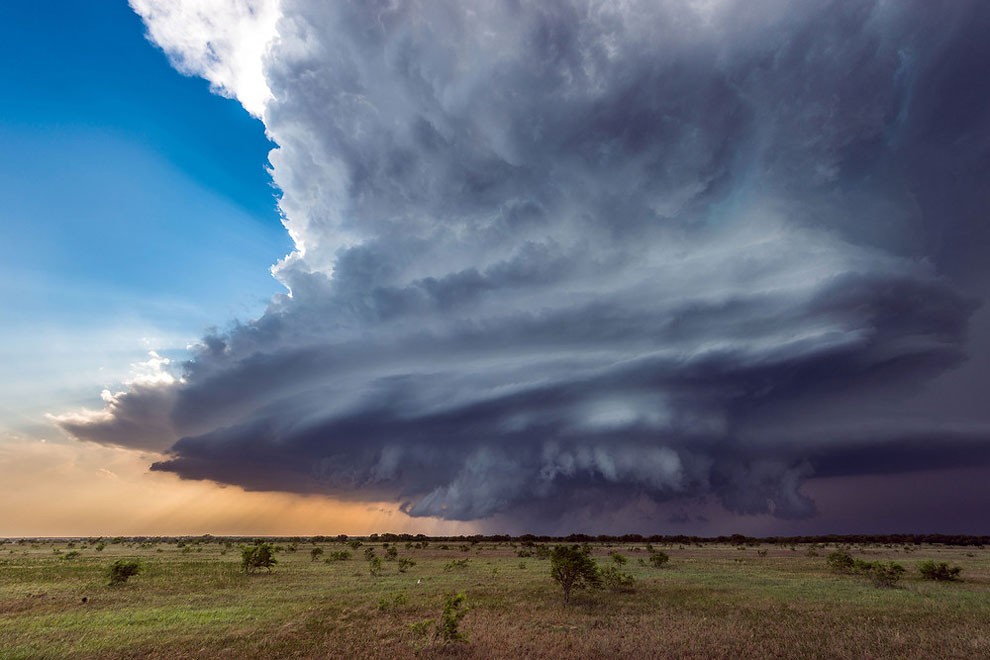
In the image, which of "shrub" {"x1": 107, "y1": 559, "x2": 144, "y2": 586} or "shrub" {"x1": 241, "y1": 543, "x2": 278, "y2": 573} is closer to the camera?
"shrub" {"x1": 107, "y1": 559, "x2": 144, "y2": 586}

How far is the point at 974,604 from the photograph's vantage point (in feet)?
115

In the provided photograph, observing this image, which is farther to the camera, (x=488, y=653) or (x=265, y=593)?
(x=265, y=593)

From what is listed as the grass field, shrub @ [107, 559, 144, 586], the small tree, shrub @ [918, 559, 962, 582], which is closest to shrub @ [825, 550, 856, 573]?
shrub @ [918, 559, 962, 582]

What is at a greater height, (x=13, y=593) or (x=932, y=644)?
(x=13, y=593)

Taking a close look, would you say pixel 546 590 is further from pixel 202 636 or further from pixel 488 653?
pixel 202 636

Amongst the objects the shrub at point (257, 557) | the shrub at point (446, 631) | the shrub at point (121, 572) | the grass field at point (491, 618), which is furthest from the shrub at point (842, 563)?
the shrub at point (121, 572)

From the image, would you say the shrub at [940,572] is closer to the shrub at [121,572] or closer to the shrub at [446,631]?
the shrub at [446,631]

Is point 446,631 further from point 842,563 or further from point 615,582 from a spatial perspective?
point 842,563

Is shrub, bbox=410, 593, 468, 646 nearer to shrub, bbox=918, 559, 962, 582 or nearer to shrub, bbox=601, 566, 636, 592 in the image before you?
shrub, bbox=601, 566, 636, 592

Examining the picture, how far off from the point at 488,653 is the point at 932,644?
848 inches

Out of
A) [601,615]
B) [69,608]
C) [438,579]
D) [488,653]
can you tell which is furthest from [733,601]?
[69,608]

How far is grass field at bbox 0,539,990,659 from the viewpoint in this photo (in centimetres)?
2348

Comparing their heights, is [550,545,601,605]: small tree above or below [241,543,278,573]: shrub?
below

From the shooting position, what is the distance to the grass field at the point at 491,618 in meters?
23.5
